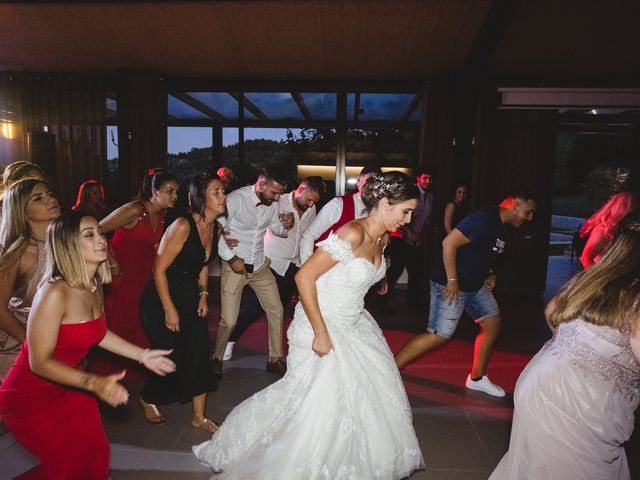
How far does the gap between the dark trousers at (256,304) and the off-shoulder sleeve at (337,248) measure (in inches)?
79.2

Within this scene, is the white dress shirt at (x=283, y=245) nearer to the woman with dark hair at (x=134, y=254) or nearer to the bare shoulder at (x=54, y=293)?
the woman with dark hair at (x=134, y=254)

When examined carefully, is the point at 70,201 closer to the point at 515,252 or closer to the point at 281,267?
the point at 281,267

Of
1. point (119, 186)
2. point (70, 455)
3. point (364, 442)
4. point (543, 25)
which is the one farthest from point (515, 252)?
point (70, 455)

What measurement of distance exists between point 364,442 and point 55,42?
233 inches

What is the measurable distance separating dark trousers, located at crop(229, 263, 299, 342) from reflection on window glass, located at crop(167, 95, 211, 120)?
6.04 m

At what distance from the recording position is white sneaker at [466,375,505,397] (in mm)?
3449

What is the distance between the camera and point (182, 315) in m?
2.75

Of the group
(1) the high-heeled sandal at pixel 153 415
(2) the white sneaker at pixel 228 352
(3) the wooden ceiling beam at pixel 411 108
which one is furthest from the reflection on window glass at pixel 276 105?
(1) the high-heeled sandal at pixel 153 415

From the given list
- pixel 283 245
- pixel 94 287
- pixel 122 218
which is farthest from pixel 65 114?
pixel 94 287

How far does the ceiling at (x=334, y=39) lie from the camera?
14.6ft

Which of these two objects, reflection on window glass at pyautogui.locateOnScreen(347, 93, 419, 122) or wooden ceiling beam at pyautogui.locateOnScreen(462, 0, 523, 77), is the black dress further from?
reflection on window glass at pyautogui.locateOnScreen(347, 93, 419, 122)

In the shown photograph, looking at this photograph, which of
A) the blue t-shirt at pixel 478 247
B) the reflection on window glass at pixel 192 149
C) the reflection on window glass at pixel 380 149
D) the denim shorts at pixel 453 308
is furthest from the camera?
the reflection on window glass at pixel 192 149

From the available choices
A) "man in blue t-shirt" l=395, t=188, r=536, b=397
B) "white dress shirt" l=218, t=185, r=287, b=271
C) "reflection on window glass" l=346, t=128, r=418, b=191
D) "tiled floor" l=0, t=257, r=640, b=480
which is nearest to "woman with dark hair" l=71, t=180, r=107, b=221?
"white dress shirt" l=218, t=185, r=287, b=271

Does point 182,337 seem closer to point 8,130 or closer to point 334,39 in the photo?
point 334,39
